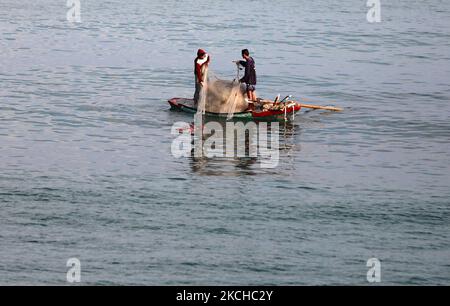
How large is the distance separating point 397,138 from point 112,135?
26.0ft

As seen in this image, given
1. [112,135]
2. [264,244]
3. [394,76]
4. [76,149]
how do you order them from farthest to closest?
1. [394,76]
2. [112,135]
3. [76,149]
4. [264,244]

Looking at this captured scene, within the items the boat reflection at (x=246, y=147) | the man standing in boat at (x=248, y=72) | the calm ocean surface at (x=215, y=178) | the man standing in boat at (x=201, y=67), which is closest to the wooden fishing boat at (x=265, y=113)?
the boat reflection at (x=246, y=147)

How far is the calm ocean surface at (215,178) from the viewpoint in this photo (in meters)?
18.2

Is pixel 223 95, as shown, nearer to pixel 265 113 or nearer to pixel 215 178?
pixel 265 113

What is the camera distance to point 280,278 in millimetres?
17484

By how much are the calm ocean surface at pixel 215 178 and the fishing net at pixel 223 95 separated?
142 cm

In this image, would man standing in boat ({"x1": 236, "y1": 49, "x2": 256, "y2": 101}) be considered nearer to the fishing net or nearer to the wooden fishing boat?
the fishing net

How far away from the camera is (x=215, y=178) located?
76.9 feet

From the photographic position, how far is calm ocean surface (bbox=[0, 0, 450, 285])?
18.2m

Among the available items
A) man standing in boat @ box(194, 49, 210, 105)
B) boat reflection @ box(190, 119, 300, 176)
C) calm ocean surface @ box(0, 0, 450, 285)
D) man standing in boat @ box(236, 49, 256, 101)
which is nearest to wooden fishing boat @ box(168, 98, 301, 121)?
boat reflection @ box(190, 119, 300, 176)

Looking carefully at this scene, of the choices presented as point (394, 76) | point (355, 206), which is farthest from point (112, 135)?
point (394, 76)

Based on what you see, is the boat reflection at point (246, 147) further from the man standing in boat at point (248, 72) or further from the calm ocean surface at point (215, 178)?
the man standing in boat at point (248, 72)
